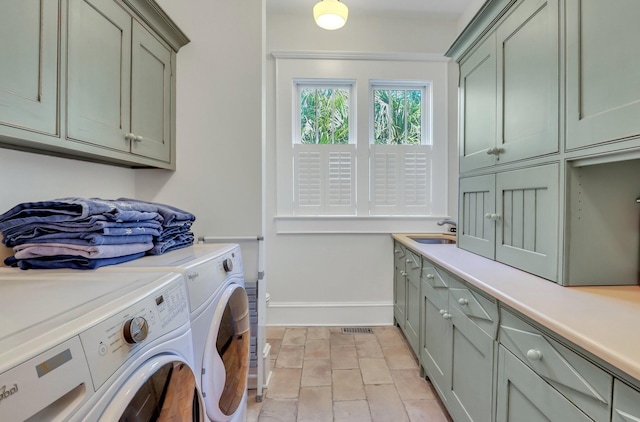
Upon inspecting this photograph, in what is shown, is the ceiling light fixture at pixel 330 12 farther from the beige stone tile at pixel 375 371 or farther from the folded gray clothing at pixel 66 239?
the beige stone tile at pixel 375 371

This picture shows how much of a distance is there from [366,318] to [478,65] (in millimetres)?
2179

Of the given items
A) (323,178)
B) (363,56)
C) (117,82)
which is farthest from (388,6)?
(117,82)

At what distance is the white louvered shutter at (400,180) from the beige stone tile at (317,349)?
1.23 m

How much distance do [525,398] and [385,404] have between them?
0.97m

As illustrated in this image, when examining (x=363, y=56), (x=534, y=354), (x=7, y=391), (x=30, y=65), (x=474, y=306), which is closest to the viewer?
(x=7, y=391)

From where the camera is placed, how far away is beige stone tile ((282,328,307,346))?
7.56ft

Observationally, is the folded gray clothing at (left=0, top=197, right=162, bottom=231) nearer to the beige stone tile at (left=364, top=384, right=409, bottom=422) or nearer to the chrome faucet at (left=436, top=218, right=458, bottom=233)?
the beige stone tile at (left=364, top=384, right=409, bottom=422)

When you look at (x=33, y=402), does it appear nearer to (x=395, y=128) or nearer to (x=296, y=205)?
(x=296, y=205)

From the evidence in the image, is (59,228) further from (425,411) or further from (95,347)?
(425,411)

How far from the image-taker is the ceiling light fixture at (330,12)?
1.88 meters

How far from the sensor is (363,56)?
2.61 metres

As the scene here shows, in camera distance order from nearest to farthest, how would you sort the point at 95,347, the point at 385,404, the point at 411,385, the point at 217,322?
the point at 95,347 → the point at 217,322 → the point at 385,404 → the point at 411,385

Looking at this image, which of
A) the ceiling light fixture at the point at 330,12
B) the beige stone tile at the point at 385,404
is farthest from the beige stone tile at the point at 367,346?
the ceiling light fixture at the point at 330,12

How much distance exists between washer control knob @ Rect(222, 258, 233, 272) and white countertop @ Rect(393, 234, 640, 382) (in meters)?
1.02
